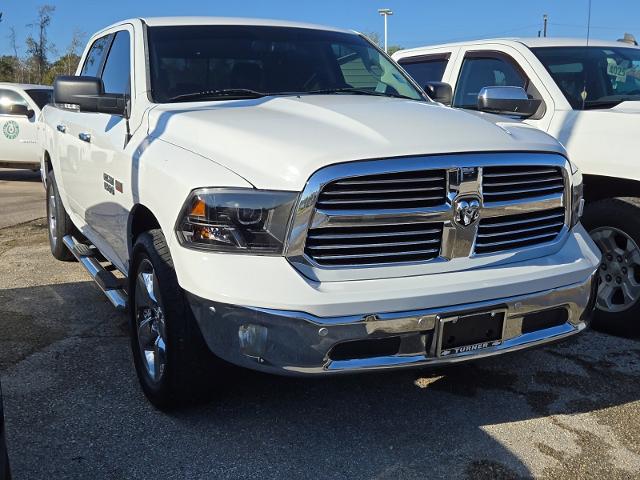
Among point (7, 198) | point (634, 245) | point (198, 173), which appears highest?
point (198, 173)

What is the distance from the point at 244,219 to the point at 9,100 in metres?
11.3

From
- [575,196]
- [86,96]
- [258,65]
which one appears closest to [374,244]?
[575,196]

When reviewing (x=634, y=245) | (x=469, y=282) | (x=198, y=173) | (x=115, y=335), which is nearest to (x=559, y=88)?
(x=634, y=245)

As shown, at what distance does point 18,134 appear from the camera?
1241 cm

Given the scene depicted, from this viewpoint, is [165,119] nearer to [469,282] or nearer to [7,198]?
[469,282]

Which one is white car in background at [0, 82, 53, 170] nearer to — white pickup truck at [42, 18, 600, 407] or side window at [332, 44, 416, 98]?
side window at [332, 44, 416, 98]

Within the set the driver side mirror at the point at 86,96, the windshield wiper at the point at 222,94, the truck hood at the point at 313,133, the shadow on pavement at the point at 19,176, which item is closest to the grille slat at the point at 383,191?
the truck hood at the point at 313,133

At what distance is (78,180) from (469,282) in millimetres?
3189

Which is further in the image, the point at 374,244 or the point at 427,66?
the point at 427,66

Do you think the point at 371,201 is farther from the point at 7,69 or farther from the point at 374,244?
the point at 7,69

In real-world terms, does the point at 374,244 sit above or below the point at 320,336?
above

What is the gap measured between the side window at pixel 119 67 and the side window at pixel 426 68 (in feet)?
7.95

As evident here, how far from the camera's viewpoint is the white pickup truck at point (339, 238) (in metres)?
2.73

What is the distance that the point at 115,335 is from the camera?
4449 millimetres
